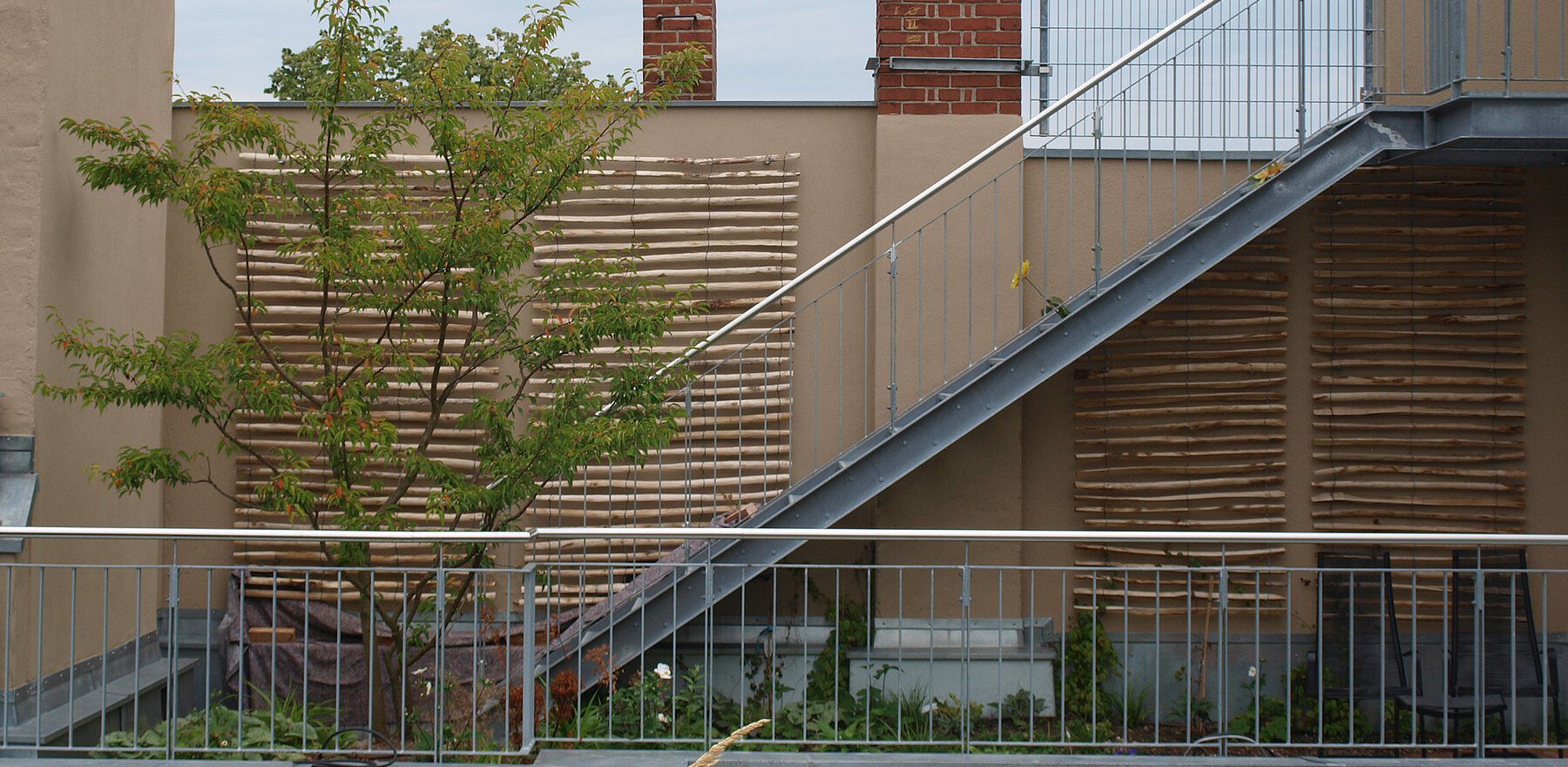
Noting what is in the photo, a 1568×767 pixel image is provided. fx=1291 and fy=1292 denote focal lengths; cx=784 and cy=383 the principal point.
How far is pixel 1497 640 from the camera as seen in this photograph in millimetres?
7727

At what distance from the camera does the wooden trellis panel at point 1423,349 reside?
8.17 m

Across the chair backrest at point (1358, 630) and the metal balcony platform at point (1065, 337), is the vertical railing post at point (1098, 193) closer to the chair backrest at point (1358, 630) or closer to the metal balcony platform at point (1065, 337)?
the metal balcony platform at point (1065, 337)

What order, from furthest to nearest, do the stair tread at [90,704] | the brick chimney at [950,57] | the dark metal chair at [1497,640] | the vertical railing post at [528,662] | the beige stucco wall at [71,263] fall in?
the brick chimney at [950,57]
the dark metal chair at [1497,640]
the beige stucco wall at [71,263]
the stair tread at [90,704]
the vertical railing post at [528,662]

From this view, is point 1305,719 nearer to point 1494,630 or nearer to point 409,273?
point 1494,630

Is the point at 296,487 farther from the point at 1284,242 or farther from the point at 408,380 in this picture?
the point at 1284,242

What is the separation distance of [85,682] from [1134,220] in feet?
22.1

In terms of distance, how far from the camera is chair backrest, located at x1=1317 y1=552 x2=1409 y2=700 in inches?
304

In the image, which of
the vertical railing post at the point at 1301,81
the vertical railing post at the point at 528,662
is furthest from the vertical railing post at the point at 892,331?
the vertical railing post at the point at 528,662

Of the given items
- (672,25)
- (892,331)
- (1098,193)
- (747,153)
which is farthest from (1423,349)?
(672,25)

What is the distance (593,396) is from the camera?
6348 mm

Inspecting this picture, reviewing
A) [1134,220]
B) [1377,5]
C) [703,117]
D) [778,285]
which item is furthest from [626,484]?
[1377,5]

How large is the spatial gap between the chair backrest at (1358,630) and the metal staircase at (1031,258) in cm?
231

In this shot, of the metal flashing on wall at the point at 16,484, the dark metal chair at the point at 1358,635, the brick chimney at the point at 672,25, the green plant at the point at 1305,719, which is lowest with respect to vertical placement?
the green plant at the point at 1305,719

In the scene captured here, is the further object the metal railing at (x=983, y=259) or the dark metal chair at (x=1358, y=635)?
the metal railing at (x=983, y=259)
